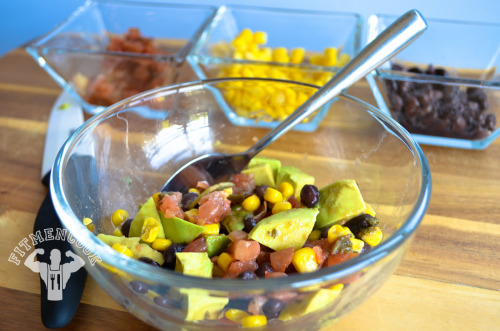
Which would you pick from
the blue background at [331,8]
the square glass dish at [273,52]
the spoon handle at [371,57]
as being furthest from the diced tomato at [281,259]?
the blue background at [331,8]

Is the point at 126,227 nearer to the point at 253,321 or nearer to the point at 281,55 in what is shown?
the point at 253,321

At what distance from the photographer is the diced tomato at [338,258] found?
38.1 inches

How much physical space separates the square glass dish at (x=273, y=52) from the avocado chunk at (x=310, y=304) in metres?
0.72

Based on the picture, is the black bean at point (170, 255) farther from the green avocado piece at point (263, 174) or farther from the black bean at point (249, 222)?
the green avocado piece at point (263, 174)

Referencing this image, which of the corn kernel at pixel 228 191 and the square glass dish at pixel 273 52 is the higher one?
the square glass dish at pixel 273 52

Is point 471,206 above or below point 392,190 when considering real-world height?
below

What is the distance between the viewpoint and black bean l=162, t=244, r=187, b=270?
1.02 meters

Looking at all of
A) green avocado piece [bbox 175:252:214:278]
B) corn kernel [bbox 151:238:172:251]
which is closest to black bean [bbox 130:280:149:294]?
green avocado piece [bbox 175:252:214:278]

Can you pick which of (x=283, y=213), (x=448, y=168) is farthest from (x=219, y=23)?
(x=283, y=213)

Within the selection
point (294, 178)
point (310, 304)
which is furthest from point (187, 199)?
point (310, 304)

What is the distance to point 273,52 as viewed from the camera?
1967 mm

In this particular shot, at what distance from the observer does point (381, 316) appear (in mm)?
1092

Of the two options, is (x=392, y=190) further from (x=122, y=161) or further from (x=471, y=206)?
(x=122, y=161)

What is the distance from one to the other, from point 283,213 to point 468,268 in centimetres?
52
